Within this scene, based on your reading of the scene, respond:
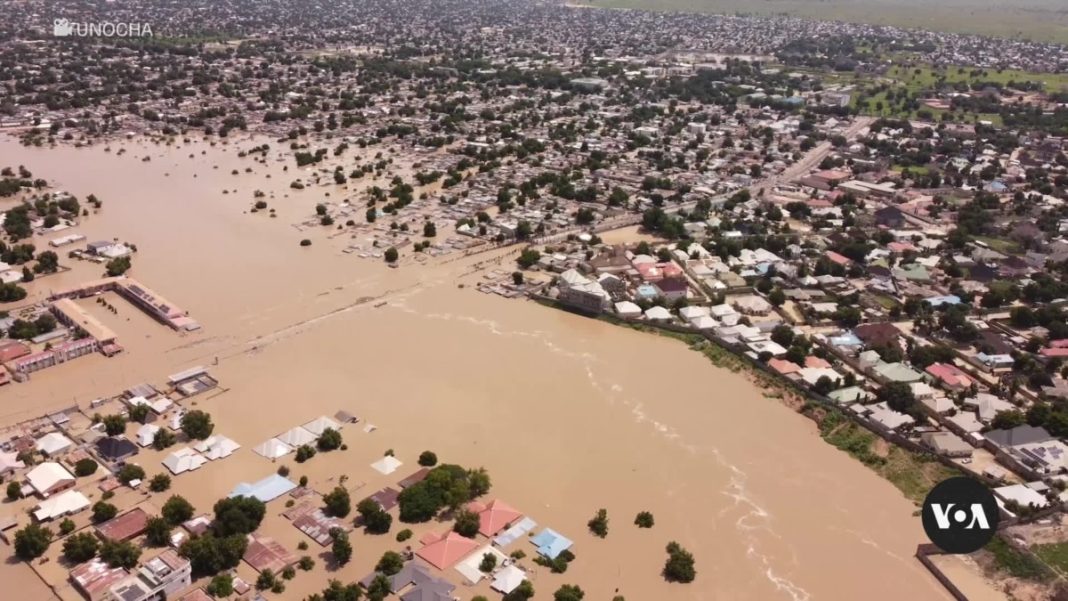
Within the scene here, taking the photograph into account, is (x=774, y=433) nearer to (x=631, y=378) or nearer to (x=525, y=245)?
(x=631, y=378)

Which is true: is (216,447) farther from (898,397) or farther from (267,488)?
(898,397)

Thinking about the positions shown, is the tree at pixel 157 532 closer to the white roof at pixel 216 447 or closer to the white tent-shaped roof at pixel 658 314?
the white roof at pixel 216 447

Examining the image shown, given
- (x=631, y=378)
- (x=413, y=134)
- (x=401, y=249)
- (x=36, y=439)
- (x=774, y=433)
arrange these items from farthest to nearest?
1. (x=413, y=134)
2. (x=401, y=249)
3. (x=631, y=378)
4. (x=774, y=433)
5. (x=36, y=439)

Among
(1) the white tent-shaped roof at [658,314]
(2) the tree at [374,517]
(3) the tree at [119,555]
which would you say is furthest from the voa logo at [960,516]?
(3) the tree at [119,555]

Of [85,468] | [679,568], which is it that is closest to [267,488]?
[85,468]

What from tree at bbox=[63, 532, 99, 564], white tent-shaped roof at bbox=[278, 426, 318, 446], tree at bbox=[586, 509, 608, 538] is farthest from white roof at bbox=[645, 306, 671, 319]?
tree at bbox=[63, 532, 99, 564]

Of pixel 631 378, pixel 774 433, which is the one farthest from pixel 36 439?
pixel 774 433
